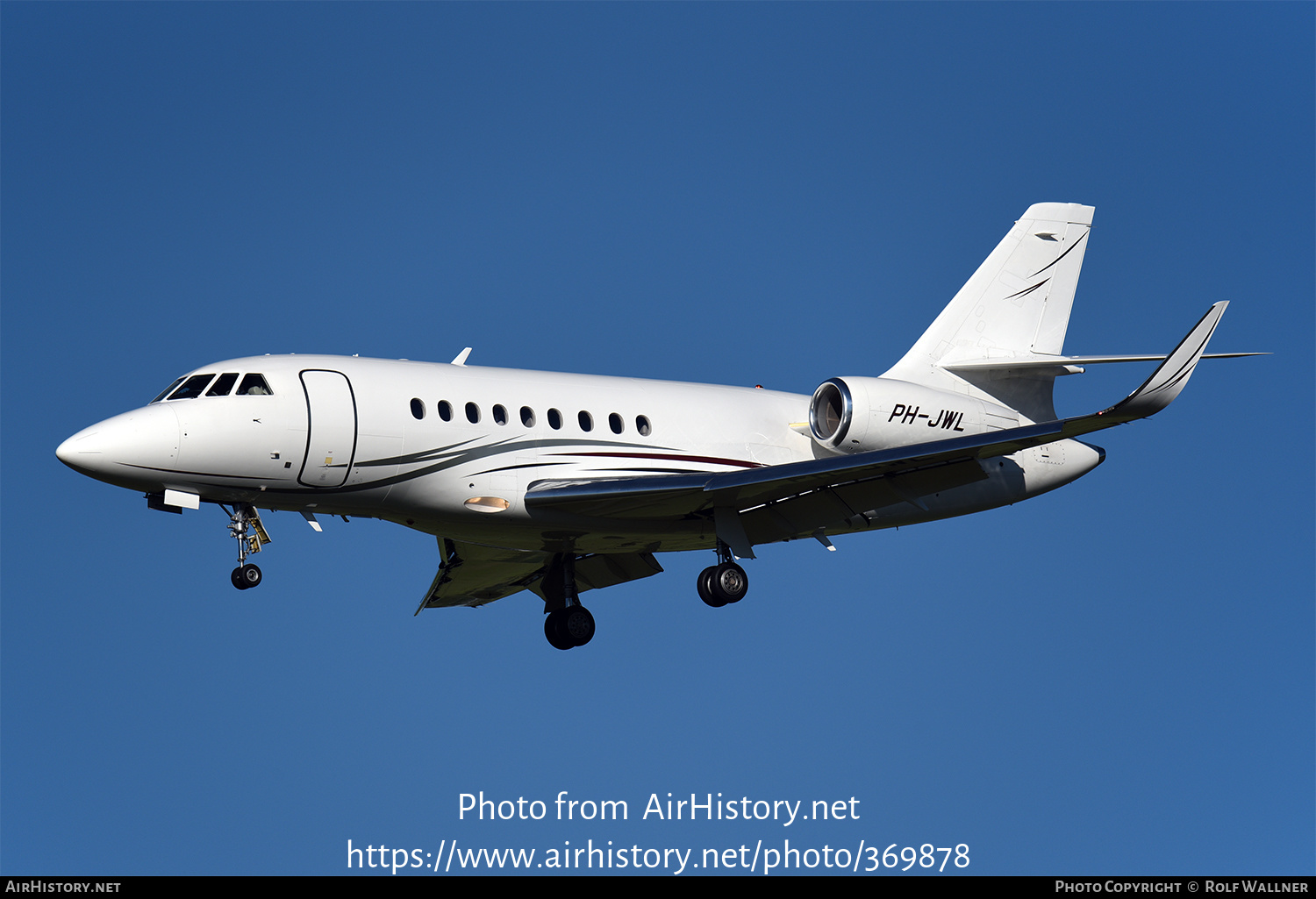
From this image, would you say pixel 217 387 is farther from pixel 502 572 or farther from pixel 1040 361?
pixel 1040 361

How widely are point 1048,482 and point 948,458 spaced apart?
498 cm

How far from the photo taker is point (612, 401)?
945 inches

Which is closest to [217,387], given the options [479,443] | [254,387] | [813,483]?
[254,387]

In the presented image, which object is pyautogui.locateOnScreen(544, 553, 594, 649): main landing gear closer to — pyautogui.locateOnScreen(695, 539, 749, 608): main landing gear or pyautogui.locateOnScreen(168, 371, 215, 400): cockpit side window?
pyautogui.locateOnScreen(695, 539, 749, 608): main landing gear

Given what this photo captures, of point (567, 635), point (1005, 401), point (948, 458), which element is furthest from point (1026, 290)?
point (567, 635)

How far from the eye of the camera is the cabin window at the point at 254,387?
21328 millimetres

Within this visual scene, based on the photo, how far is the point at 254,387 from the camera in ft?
70.2

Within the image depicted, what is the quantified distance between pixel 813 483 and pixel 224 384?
347 inches

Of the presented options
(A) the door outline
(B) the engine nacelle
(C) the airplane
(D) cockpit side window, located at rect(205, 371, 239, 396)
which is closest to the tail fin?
(C) the airplane

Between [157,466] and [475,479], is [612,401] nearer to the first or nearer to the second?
[475,479]

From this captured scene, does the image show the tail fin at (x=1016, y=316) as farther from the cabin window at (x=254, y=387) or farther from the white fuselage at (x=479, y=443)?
the cabin window at (x=254, y=387)

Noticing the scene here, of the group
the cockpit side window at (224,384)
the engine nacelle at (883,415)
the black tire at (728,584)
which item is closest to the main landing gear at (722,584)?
the black tire at (728,584)

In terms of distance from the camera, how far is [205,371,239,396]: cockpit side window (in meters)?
21.3

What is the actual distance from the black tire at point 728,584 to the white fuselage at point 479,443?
3.68 feet
